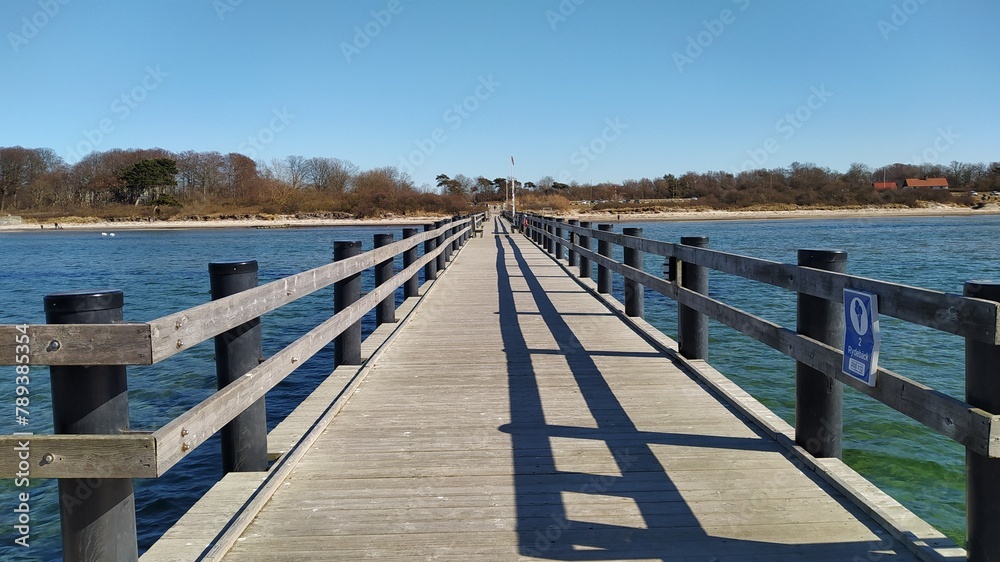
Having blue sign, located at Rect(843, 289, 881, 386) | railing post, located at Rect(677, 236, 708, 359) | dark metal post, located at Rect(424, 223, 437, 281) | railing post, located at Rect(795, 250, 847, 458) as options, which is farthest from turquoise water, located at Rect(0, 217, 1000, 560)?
blue sign, located at Rect(843, 289, 881, 386)

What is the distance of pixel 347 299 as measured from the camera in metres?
5.80

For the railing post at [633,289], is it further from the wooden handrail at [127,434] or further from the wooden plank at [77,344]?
the wooden plank at [77,344]

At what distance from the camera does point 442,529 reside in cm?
307

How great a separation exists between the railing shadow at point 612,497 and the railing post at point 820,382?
0.33 metres

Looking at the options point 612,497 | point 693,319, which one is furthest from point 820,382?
point 693,319

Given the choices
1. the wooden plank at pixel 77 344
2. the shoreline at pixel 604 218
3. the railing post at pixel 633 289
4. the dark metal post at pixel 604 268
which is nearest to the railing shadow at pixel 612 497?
the wooden plank at pixel 77 344

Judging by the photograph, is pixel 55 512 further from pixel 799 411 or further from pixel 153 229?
pixel 153 229

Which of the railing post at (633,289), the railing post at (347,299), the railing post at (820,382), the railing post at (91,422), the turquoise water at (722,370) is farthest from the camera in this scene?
the railing post at (633,289)

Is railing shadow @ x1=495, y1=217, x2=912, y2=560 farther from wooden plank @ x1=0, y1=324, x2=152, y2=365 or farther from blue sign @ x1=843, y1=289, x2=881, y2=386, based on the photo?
wooden plank @ x1=0, y1=324, x2=152, y2=365

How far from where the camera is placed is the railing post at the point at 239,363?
3525 millimetres

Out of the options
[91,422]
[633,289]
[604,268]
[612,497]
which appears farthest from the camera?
[604,268]

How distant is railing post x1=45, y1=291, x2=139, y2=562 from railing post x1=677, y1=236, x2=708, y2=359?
4.46 m

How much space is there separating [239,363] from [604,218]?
92212mm
